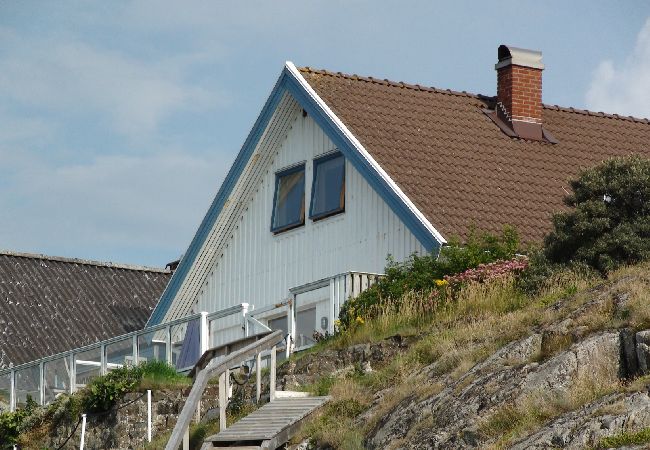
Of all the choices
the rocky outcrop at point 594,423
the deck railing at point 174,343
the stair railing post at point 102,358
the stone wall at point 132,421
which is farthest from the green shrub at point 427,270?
the rocky outcrop at point 594,423

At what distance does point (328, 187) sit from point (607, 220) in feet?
27.2

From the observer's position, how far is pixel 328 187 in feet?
99.7

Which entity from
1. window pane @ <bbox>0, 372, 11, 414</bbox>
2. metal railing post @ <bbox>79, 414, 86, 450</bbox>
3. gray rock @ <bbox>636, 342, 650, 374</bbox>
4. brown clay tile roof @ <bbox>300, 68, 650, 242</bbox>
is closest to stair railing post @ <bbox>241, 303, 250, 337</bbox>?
metal railing post @ <bbox>79, 414, 86, 450</bbox>

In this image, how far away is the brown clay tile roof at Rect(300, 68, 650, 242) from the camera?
1126 inches

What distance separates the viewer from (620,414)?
1545cm

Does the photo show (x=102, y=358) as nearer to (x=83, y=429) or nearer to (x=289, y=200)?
(x=83, y=429)

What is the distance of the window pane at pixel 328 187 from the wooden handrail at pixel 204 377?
23.9 feet

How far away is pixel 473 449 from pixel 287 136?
1553 centimetres

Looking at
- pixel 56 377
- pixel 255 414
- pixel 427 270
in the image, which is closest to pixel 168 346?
pixel 56 377

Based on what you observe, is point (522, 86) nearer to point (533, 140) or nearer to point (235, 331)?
point (533, 140)

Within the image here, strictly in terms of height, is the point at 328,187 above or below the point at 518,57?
below

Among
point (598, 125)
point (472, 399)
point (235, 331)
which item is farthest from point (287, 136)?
point (472, 399)

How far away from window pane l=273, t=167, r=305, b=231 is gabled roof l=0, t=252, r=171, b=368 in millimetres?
10184

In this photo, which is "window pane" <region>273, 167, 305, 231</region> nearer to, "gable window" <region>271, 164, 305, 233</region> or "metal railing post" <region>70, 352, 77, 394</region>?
"gable window" <region>271, 164, 305, 233</region>
